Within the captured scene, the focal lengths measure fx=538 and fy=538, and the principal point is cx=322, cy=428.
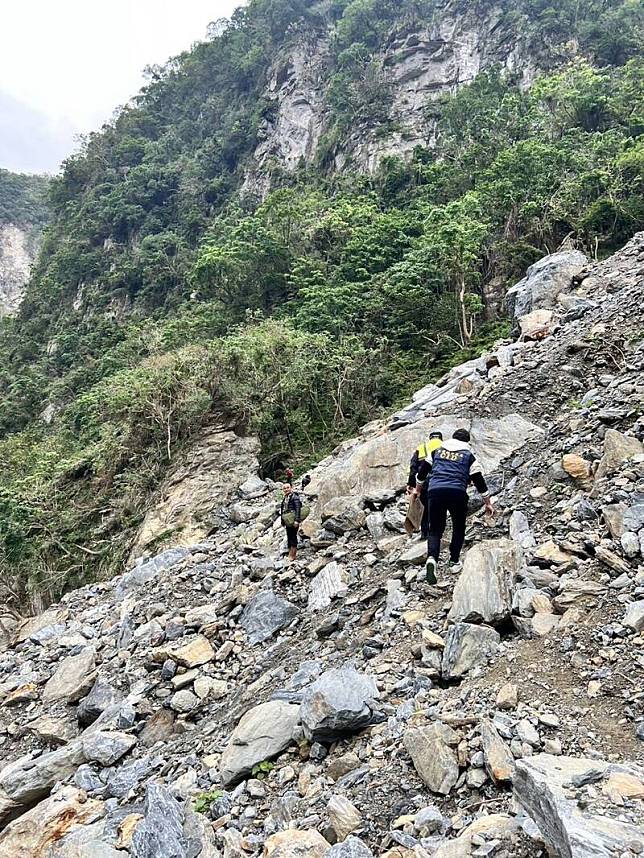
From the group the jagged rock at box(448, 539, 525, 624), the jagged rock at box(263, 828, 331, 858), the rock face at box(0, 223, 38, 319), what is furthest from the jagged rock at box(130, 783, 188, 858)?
the rock face at box(0, 223, 38, 319)

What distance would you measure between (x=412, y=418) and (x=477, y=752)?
23.8 feet

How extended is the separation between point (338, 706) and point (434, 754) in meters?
0.80

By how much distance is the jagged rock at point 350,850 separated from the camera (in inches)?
103

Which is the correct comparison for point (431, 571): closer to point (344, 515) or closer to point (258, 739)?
point (258, 739)

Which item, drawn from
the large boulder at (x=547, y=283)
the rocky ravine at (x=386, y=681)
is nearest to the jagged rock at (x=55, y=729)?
the rocky ravine at (x=386, y=681)

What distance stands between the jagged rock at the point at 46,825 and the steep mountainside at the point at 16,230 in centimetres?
8206

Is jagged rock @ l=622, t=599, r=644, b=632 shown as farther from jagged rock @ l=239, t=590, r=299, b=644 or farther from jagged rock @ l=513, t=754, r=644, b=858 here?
jagged rock @ l=239, t=590, r=299, b=644

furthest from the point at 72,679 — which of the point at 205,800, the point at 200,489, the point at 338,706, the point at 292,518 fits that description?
the point at 200,489

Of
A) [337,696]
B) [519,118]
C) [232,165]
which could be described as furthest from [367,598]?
[232,165]

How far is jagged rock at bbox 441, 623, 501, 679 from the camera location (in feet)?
12.5

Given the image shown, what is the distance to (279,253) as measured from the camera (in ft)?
82.0

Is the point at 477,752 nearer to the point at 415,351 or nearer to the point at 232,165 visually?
the point at 415,351

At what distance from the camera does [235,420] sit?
1504 centimetres

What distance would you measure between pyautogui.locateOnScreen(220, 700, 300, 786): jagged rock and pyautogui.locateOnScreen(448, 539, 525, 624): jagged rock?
1.50 metres
